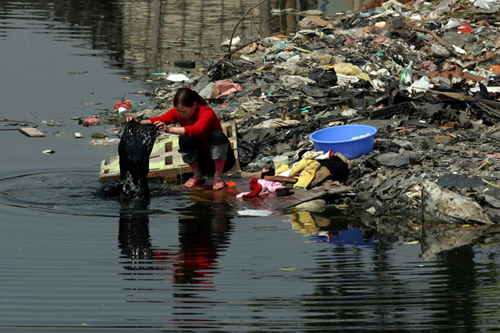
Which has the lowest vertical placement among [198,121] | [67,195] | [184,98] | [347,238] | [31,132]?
[347,238]

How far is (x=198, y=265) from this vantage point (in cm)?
516

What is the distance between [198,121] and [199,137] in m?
0.39

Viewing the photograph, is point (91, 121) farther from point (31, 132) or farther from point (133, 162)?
point (133, 162)

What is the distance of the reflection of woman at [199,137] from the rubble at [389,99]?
2.39 feet

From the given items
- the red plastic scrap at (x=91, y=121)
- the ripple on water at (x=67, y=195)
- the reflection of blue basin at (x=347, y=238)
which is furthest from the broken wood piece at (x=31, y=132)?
the reflection of blue basin at (x=347, y=238)

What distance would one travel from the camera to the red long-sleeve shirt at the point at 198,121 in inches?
274

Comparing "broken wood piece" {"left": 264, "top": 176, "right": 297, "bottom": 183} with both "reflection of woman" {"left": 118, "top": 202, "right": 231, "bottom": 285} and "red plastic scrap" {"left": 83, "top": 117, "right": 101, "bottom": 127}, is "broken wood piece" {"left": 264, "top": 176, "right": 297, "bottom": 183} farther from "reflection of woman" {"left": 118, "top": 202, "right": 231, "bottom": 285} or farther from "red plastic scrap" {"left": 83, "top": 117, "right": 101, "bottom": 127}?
"red plastic scrap" {"left": 83, "top": 117, "right": 101, "bottom": 127}

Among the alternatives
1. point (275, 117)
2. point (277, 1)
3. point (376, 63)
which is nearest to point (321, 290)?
point (275, 117)

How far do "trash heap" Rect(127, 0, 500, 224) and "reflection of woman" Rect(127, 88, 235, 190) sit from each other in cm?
69

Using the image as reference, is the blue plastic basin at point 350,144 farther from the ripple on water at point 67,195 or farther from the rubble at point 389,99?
the ripple on water at point 67,195

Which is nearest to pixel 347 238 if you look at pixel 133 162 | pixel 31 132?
pixel 133 162

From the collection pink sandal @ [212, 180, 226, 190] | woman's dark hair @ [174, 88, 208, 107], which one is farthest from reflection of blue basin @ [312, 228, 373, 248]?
woman's dark hair @ [174, 88, 208, 107]

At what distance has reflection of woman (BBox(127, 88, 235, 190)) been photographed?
6898 millimetres

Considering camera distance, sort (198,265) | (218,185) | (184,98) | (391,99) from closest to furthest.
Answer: (198,265)
(184,98)
(218,185)
(391,99)
